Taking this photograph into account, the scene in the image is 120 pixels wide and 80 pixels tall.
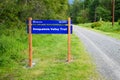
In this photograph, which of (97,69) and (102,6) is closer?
(97,69)

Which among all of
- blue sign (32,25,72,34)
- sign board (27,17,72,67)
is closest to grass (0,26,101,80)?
sign board (27,17,72,67)

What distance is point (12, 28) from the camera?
1404 centimetres

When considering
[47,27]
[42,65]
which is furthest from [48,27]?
[42,65]

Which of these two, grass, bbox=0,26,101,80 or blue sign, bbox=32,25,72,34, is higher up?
blue sign, bbox=32,25,72,34

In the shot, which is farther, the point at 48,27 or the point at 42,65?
the point at 48,27

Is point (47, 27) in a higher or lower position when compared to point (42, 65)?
higher

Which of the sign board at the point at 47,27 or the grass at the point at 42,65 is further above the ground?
the sign board at the point at 47,27

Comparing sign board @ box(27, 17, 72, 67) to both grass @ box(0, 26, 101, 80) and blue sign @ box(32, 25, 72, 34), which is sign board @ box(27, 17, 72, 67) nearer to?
blue sign @ box(32, 25, 72, 34)

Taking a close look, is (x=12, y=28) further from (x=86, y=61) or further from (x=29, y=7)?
(x=86, y=61)

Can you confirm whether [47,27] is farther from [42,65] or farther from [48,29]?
[42,65]

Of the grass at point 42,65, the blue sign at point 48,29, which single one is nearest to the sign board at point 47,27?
the blue sign at point 48,29

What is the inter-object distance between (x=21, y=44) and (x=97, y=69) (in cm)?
556

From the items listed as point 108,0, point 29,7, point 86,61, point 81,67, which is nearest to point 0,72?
point 81,67

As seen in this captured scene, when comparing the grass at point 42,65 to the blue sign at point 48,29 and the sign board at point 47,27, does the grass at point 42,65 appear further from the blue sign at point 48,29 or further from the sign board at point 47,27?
the blue sign at point 48,29
